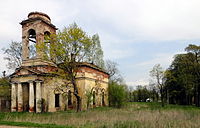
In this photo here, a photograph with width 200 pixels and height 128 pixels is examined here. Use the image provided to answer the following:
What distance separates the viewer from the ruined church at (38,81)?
862 inches

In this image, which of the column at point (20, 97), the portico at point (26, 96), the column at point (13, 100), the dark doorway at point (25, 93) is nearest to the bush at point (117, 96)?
the portico at point (26, 96)

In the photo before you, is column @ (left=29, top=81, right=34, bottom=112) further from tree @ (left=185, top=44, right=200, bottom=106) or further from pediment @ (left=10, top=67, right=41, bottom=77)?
tree @ (left=185, top=44, right=200, bottom=106)

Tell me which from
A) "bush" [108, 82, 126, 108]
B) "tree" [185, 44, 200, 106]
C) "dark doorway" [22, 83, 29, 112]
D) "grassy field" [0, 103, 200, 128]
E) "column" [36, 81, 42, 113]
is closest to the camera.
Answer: "grassy field" [0, 103, 200, 128]

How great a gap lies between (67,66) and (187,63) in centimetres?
2561

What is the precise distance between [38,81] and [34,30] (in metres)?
7.84

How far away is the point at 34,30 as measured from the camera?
2447cm

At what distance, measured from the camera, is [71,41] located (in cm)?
1697

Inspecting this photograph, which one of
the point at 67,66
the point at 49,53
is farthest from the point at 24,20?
the point at 67,66

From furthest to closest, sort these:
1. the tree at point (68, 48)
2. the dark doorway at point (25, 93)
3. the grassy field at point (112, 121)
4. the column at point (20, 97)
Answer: the dark doorway at point (25, 93)
the column at point (20, 97)
the tree at point (68, 48)
the grassy field at point (112, 121)

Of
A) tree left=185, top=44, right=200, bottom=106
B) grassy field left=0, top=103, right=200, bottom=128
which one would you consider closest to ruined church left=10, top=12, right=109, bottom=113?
grassy field left=0, top=103, right=200, bottom=128

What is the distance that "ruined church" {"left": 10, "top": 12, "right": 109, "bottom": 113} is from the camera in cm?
2189

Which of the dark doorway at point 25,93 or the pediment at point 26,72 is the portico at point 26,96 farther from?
the pediment at point 26,72

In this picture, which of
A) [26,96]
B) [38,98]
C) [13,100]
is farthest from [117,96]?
[13,100]

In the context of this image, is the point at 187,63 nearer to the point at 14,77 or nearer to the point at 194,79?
the point at 194,79
